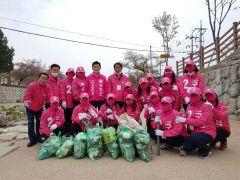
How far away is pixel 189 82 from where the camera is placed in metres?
4.43

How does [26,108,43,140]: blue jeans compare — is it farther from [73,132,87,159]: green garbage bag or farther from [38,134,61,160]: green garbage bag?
[73,132,87,159]: green garbage bag

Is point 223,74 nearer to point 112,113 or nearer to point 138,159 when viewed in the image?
point 112,113

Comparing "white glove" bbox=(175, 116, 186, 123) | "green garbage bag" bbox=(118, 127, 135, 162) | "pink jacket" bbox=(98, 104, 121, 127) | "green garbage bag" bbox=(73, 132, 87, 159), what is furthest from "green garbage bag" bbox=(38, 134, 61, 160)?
"white glove" bbox=(175, 116, 186, 123)

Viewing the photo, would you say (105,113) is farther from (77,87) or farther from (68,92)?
(68,92)

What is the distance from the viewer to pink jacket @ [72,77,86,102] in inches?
189

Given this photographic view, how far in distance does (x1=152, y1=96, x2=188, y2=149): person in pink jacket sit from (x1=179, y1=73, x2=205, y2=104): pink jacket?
97 centimetres

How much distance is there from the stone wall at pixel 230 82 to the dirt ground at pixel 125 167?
3990 mm

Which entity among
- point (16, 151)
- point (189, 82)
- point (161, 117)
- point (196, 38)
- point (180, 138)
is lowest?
point (16, 151)

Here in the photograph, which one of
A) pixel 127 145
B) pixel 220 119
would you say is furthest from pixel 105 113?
pixel 220 119

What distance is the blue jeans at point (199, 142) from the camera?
3.28m

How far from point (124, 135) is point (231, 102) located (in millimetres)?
5740

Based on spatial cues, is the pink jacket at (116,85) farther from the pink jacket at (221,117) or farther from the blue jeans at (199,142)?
the pink jacket at (221,117)

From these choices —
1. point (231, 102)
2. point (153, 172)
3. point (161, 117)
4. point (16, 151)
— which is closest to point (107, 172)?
point (153, 172)

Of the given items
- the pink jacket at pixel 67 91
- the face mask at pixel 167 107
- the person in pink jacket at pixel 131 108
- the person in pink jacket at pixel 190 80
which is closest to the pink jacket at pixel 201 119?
the face mask at pixel 167 107
